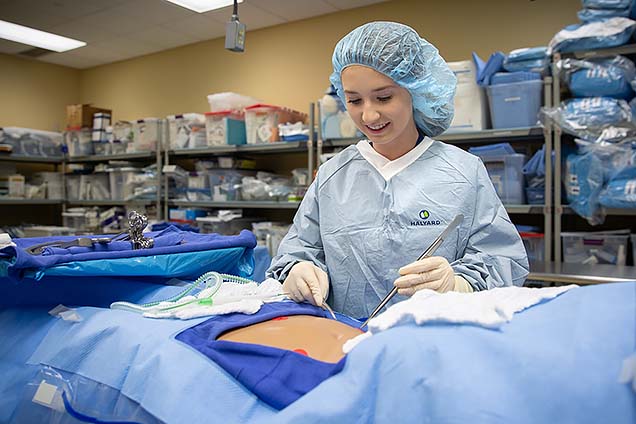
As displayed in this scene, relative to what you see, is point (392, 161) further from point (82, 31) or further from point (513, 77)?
point (82, 31)

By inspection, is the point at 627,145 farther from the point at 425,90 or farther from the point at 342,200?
the point at 342,200

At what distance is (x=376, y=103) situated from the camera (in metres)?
1.25

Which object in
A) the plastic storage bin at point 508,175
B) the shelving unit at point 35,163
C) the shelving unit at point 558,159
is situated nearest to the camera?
the shelving unit at point 558,159

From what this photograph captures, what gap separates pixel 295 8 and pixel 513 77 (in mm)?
1813


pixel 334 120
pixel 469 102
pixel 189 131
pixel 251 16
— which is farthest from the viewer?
pixel 189 131

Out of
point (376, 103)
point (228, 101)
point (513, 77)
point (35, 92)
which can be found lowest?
point (376, 103)

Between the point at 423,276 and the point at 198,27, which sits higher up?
the point at 198,27

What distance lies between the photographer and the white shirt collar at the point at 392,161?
1337 mm

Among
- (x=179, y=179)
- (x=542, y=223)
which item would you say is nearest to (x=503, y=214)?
(x=542, y=223)

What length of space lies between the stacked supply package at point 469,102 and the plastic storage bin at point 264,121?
1300 mm

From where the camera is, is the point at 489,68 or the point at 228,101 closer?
the point at 489,68

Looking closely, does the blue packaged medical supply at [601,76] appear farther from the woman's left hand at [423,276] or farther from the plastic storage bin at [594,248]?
the woman's left hand at [423,276]

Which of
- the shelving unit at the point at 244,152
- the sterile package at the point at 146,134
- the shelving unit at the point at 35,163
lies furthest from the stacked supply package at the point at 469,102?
the shelving unit at the point at 35,163

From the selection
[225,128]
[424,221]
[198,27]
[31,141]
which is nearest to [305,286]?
[424,221]
